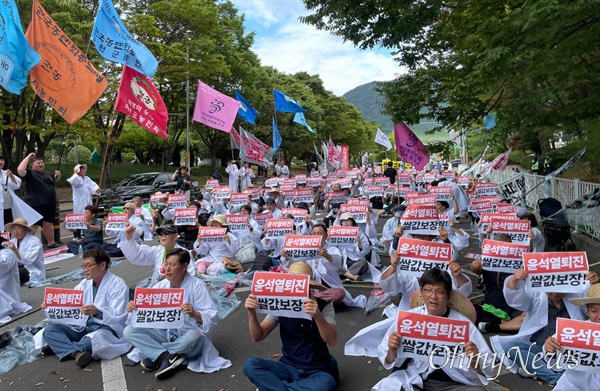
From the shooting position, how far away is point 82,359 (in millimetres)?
4691

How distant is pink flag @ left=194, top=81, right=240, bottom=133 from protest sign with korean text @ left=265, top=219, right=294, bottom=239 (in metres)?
9.76

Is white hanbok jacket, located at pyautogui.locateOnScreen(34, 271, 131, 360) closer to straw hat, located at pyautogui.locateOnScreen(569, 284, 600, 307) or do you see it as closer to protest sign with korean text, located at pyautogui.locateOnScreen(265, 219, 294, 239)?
protest sign with korean text, located at pyautogui.locateOnScreen(265, 219, 294, 239)

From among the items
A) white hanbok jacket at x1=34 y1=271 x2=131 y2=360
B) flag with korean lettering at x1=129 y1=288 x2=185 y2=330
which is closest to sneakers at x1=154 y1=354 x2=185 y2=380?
flag with korean lettering at x1=129 y1=288 x2=185 y2=330

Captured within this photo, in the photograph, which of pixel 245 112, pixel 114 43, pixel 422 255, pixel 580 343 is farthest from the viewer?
pixel 245 112

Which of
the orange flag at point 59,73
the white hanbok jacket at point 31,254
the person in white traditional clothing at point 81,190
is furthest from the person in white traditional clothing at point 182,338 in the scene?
the person in white traditional clothing at point 81,190

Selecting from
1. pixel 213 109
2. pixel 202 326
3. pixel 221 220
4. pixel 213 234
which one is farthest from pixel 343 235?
pixel 213 109

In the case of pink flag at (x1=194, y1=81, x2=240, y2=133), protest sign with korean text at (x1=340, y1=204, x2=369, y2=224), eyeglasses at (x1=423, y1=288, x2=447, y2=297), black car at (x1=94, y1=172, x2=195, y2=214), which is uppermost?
pink flag at (x1=194, y1=81, x2=240, y2=133)

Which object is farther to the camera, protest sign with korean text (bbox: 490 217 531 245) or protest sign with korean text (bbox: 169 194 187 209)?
protest sign with korean text (bbox: 169 194 187 209)

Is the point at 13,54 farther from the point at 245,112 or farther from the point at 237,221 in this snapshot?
the point at 245,112

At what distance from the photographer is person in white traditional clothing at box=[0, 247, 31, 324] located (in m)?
6.21

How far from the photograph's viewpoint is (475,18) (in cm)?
885

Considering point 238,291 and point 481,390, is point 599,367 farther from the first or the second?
point 238,291

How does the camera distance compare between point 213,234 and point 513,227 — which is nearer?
point 513,227

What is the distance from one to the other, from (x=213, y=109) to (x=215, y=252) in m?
9.60
